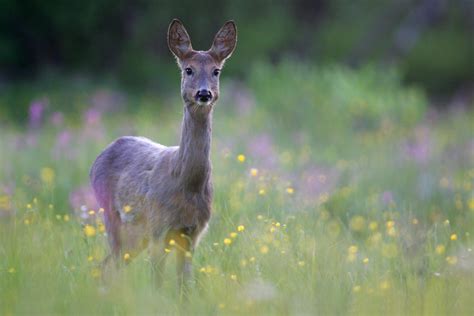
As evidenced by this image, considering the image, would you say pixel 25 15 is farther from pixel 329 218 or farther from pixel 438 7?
pixel 329 218

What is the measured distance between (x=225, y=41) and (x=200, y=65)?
16.8 inches

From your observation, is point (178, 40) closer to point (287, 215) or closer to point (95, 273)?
point (287, 215)

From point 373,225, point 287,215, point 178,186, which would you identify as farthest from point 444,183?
point 178,186

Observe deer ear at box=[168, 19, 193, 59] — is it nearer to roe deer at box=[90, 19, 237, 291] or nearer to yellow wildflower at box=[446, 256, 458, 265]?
roe deer at box=[90, 19, 237, 291]

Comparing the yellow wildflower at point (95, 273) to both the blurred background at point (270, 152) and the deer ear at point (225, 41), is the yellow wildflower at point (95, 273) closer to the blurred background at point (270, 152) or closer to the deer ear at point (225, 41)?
the blurred background at point (270, 152)

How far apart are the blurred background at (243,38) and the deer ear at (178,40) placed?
1584 cm

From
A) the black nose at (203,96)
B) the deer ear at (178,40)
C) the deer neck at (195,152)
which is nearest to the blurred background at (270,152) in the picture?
the deer neck at (195,152)

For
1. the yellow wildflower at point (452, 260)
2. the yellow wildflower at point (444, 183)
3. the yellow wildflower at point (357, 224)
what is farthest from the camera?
the yellow wildflower at point (444, 183)

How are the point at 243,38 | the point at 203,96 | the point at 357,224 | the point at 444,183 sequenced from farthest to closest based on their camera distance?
the point at 243,38 < the point at 444,183 < the point at 357,224 < the point at 203,96

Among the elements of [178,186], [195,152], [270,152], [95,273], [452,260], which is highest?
[195,152]

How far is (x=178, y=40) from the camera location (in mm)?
6867

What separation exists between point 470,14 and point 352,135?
522 inches

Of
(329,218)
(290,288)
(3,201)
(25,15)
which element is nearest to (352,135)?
(329,218)

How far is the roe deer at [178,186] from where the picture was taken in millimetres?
6340
